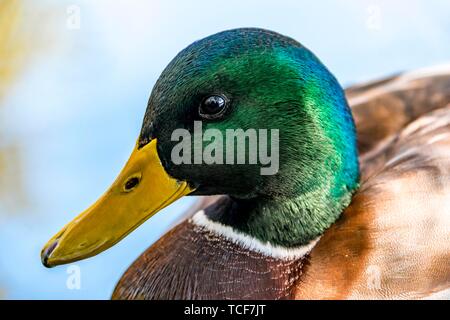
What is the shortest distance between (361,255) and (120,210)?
1.75 ft

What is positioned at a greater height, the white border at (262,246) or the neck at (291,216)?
the neck at (291,216)

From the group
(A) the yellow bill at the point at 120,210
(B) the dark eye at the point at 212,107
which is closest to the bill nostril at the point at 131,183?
(A) the yellow bill at the point at 120,210

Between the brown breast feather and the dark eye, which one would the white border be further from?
the dark eye

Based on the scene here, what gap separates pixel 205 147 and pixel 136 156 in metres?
0.15

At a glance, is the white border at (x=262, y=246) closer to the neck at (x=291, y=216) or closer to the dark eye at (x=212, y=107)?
the neck at (x=291, y=216)

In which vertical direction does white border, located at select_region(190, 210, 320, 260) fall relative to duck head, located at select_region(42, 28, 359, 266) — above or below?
below

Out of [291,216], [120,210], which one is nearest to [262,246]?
[291,216]

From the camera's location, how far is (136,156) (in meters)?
1.83

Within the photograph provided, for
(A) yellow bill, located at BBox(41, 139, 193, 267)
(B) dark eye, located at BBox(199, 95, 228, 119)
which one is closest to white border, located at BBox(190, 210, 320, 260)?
(A) yellow bill, located at BBox(41, 139, 193, 267)

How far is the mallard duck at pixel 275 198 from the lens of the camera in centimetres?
180

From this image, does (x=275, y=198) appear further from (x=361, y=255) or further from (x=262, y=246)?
(x=361, y=255)

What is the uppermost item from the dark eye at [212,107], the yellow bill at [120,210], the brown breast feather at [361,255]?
the dark eye at [212,107]

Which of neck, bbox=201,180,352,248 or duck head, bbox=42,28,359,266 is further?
neck, bbox=201,180,352,248

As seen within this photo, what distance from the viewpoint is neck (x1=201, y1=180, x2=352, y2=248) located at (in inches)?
75.5
